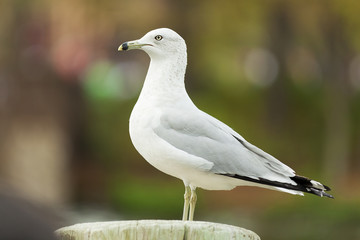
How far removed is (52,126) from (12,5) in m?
2.57

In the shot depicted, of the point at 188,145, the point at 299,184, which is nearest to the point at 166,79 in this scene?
the point at 188,145

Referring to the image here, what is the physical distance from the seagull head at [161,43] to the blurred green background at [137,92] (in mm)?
10944

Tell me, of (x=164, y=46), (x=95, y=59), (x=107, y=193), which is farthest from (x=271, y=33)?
(x=164, y=46)

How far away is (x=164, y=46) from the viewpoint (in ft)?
16.4

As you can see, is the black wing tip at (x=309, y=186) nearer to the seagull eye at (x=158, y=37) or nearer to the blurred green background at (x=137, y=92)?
the seagull eye at (x=158, y=37)

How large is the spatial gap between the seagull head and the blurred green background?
1094cm

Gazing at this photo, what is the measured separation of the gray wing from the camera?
4.73 metres

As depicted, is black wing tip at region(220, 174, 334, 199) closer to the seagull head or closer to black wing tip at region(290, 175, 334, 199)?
black wing tip at region(290, 175, 334, 199)

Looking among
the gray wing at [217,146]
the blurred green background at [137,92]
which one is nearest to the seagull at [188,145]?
the gray wing at [217,146]

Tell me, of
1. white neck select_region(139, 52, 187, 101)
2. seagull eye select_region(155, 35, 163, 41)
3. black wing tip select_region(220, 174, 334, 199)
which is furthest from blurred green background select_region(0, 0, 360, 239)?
black wing tip select_region(220, 174, 334, 199)

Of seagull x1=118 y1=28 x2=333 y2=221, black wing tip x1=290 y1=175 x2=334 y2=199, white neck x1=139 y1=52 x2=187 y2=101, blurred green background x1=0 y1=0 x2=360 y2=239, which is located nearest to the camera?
black wing tip x1=290 y1=175 x2=334 y2=199

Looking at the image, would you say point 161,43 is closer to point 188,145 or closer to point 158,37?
point 158,37

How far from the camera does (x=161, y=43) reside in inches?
195

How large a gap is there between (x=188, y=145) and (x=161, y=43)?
558 mm
